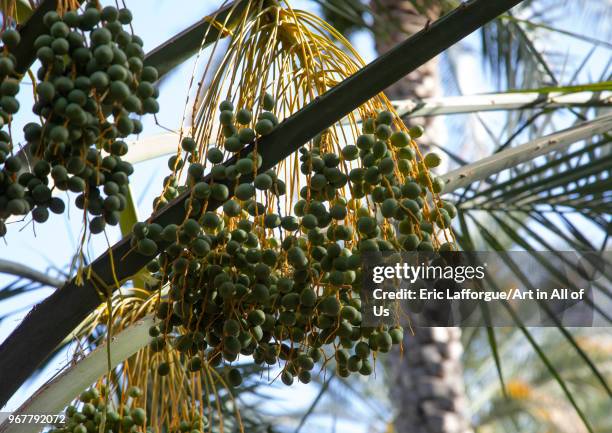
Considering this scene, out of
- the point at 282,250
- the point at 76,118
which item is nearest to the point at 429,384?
the point at 282,250

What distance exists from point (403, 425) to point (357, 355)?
2.27 m

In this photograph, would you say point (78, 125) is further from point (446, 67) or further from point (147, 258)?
point (446, 67)

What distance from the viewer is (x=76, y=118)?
0.84 m

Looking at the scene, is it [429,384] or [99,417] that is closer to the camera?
[99,417]

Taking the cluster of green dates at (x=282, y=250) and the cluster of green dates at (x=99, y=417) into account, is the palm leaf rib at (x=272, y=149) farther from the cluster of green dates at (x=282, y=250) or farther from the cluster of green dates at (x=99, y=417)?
the cluster of green dates at (x=99, y=417)

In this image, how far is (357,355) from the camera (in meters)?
1.06

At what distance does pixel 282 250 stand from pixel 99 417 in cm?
48

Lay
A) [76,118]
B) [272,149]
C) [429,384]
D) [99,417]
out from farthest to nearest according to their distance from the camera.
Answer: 1. [429,384]
2. [99,417]
3. [272,149]
4. [76,118]

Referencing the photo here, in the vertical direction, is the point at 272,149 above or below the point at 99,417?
above

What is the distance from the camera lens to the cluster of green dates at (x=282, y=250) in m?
0.98

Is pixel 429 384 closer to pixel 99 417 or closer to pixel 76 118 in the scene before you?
pixel 99 417

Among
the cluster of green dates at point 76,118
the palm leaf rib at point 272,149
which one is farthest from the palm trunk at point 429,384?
the cluster of green dates at point 76,118

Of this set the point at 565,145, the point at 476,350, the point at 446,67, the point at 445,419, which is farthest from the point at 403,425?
the point at 476,350

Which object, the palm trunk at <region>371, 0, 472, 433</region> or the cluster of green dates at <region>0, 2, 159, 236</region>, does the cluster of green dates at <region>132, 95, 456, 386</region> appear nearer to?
the cluster of green dates at <region>0, 2, 159, 236</region>
